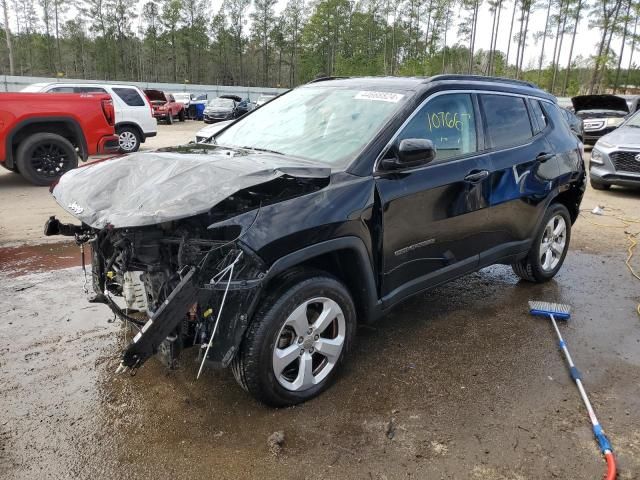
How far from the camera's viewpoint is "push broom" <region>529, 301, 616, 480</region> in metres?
2.50

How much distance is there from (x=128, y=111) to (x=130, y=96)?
0.68m

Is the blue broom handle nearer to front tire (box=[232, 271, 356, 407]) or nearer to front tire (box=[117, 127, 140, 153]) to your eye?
front tire (box=[232, 271, 356, 407])

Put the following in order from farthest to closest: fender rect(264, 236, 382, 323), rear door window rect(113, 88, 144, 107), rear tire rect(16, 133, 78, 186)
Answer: rear door window rect(113, 88, 144, 107), rear tire rect(16, 133, 78, 186), fender rect(264, 236, 382, 323)

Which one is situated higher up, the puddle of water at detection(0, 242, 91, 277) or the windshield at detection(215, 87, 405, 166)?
the windshield at detection(215, 87, 405, 166)

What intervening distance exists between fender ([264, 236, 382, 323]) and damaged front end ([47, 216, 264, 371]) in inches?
5.8

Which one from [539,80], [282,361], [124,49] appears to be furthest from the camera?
[124,49]

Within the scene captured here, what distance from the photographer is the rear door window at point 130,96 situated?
44.4ft

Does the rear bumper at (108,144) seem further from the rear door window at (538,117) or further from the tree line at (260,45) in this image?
the tree line at (260,45)

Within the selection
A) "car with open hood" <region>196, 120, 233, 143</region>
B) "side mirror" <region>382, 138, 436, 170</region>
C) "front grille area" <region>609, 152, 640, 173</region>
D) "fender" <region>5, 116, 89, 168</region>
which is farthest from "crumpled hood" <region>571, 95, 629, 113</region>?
"side mirror" <region>382, 138, 436, 170</region>

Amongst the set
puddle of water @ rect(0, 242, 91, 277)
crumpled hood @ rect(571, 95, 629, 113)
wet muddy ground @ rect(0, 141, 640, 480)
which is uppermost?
crumpled hood @ rect(571, 95, 629, 113)

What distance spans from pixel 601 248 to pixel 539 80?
5339cm

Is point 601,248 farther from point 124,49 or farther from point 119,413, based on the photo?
point 124,49

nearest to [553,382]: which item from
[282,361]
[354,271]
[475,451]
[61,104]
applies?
[475,451]

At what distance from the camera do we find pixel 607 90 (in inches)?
1967
